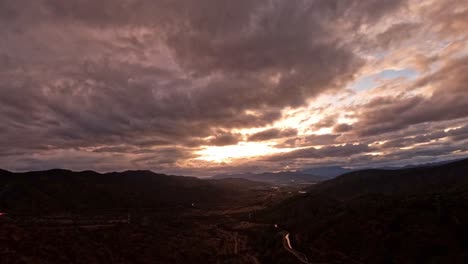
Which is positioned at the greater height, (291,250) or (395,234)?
(395,234)

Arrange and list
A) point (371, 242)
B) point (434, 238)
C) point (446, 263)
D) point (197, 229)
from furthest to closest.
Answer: point (197, 229), point (371, 242), point (434, 238), point (446, 263)

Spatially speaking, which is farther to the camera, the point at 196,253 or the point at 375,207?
the point at 375,207

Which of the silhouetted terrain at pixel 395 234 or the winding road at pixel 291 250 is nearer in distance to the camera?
the silhouetted terrain at pixel 395 234

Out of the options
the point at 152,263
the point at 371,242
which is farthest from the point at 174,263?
the point at 371,242

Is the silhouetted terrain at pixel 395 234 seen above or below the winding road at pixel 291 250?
above

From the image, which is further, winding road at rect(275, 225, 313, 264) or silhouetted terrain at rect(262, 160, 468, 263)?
winding road at rect(275, 225, 313, 264)

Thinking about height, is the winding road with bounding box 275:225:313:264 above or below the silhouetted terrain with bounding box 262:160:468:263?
below

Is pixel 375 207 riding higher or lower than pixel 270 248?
higher

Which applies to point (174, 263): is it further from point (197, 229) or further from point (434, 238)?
point (434, 238)

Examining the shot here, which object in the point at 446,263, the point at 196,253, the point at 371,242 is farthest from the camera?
the point at 196,253

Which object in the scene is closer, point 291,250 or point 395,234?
point 395,234
